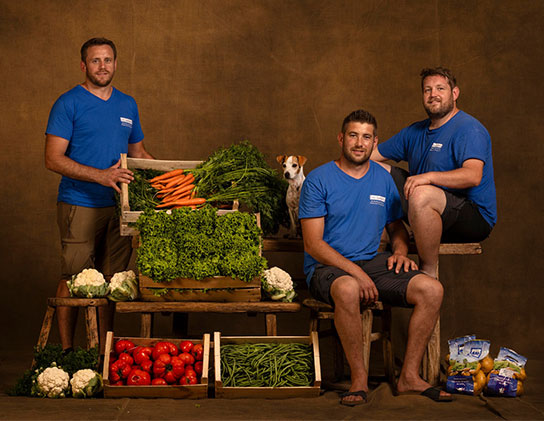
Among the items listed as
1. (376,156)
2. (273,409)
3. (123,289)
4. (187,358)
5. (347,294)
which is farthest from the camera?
(376,156)

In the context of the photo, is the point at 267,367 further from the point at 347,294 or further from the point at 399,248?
the point at 399,248

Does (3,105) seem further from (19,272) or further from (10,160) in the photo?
(19,272)

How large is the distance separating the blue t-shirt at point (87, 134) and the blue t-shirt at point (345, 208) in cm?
161

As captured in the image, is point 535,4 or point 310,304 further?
point 535,4

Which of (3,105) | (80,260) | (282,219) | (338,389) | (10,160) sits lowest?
(338,389)

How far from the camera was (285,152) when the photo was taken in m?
7.15

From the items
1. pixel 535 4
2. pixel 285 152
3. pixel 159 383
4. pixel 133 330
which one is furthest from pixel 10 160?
pixel 535 4

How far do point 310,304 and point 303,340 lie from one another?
259 mm

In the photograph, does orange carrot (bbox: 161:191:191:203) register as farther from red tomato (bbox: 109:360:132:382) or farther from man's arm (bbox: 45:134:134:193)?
red tomato (bbox: 109:360:132:382)

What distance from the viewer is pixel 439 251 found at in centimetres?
505

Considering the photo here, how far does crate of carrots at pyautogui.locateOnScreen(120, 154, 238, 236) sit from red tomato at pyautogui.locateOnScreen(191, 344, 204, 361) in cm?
94

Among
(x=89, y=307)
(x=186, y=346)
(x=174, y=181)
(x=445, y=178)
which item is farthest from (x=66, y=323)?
(x=445, y=178)

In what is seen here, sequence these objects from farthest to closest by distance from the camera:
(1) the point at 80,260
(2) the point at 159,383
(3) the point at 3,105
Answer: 1. (3) the point at 3,105
2. (1) the point at 80,260
3. (2) the point at 159,383

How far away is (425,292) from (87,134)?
2796 millimetres
